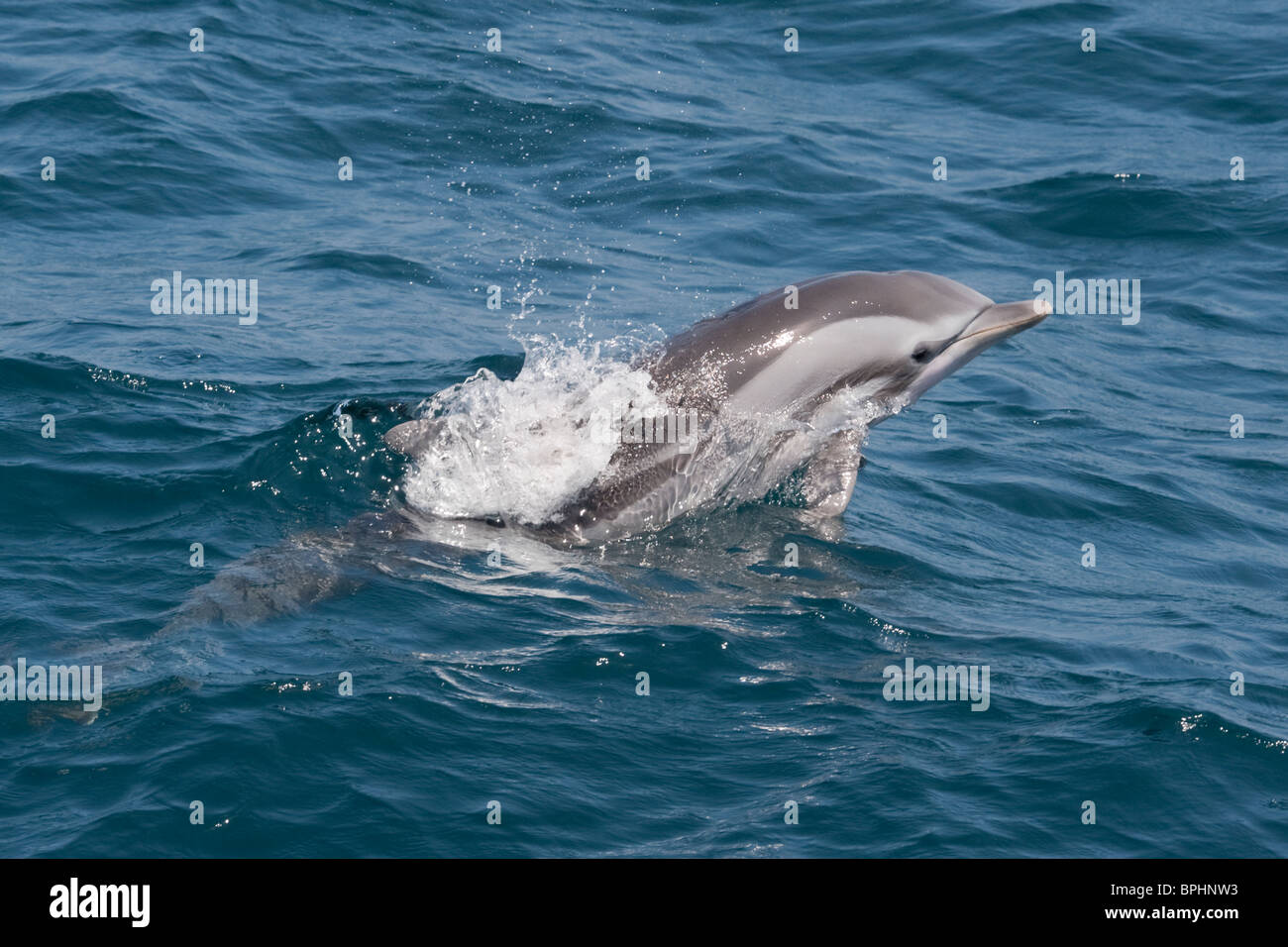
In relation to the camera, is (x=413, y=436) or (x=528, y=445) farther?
(x=413, y=436)

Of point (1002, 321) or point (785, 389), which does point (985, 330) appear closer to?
point (1002, 321)

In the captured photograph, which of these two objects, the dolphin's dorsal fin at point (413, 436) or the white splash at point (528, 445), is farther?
the dolphin's dorsal fin at point (413, 436)

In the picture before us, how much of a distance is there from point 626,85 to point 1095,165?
19.2 ft

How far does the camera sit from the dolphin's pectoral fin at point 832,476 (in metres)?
9.59

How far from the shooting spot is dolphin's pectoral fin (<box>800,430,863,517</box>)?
9.59m

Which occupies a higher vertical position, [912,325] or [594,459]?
[912,325]

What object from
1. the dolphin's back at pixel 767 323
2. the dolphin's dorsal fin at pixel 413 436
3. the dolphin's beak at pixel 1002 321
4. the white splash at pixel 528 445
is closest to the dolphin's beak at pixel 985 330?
the dolphin's beak at pixel 1002 321

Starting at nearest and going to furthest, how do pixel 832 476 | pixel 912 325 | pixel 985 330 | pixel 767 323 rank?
pixel 767 323 < pixel 912 325 < pixel 985 330 < pixel 832 476

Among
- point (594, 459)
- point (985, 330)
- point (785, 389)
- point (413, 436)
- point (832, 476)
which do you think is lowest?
point (832, 476)

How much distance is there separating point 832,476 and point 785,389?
823mm

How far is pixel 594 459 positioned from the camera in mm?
8898

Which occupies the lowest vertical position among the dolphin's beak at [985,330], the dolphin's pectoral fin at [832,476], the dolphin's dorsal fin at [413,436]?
the dolphin's pectoral fin at [832,476]

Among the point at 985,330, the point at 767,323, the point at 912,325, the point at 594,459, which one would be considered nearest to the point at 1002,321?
the point at 985,330

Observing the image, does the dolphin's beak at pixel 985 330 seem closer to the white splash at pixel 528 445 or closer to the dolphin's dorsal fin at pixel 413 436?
the white splash at pixel 528 445
